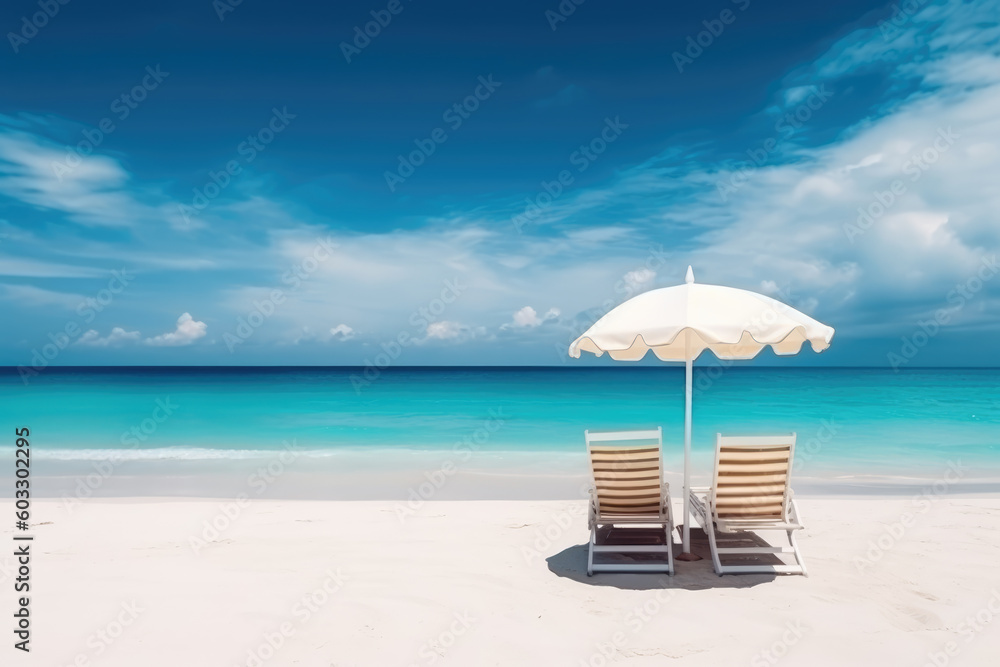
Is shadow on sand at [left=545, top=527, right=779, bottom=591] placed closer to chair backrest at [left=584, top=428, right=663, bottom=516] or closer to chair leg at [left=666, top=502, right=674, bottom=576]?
chair leg at [left=666, top=502, right=674, bottom=576]

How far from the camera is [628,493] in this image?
4.75 metres

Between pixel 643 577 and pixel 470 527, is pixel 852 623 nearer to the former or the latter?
pixel 643 577

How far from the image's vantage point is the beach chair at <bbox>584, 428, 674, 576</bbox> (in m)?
4.65

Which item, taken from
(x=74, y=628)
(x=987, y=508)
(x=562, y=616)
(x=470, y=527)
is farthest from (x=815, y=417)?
(x=74, y=628)

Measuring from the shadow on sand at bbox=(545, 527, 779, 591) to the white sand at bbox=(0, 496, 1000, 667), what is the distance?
0.02 m

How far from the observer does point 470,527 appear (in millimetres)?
A: 6078

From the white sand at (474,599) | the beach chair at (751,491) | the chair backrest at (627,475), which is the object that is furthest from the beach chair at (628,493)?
the beach chair at (751,491)

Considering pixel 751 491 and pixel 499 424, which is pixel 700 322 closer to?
pixel 751 491

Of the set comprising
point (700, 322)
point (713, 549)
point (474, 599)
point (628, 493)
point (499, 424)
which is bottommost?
point (499, 424)

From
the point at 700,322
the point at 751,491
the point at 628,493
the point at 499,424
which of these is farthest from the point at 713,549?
the point at 499,424

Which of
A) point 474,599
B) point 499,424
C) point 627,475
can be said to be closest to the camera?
point 474,599

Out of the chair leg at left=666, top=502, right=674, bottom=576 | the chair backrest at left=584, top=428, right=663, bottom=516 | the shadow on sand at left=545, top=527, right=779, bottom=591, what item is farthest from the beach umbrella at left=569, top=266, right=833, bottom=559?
the shadow on sand at left=545, top=527, right=779, bottom=591

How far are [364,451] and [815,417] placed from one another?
15.5 meters

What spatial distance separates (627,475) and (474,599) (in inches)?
56.5
